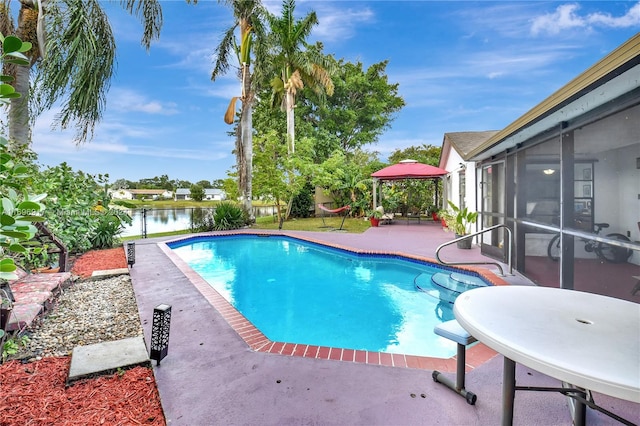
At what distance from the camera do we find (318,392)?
7.81 ft

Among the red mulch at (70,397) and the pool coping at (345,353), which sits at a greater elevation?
the red mulch at (70,397)

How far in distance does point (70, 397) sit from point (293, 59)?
17.2 m

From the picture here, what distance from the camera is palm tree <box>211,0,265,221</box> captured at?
536 inches

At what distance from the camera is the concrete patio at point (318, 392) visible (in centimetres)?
211

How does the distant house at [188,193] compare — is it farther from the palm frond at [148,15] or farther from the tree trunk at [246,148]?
the palm frond at [148,15]

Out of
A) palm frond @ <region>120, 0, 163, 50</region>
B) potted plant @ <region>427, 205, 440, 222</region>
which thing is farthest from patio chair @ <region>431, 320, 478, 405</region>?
potted plant @ <region>427, 205, 440, 222</region>

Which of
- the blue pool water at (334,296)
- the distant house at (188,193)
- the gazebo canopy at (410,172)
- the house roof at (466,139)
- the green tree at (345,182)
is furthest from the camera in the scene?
the distant house at (188,193)

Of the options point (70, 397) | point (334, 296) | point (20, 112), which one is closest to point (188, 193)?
point (20, 112)

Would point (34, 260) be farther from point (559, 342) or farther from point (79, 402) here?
point (559, 342)

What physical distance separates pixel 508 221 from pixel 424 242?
3438 millimetres

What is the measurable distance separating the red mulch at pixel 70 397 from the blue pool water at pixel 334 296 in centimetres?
200

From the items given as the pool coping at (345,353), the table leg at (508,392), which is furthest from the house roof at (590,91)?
the pool coping at (345,353)

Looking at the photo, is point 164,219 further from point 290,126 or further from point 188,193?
point 188,193

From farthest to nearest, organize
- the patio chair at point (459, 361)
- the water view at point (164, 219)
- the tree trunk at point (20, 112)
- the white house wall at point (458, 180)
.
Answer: the water view at point (164, 219) → the white house wall at point (458, 180) → the tree trunk at point (20, 112) → the patio chair at point (459, 361)
